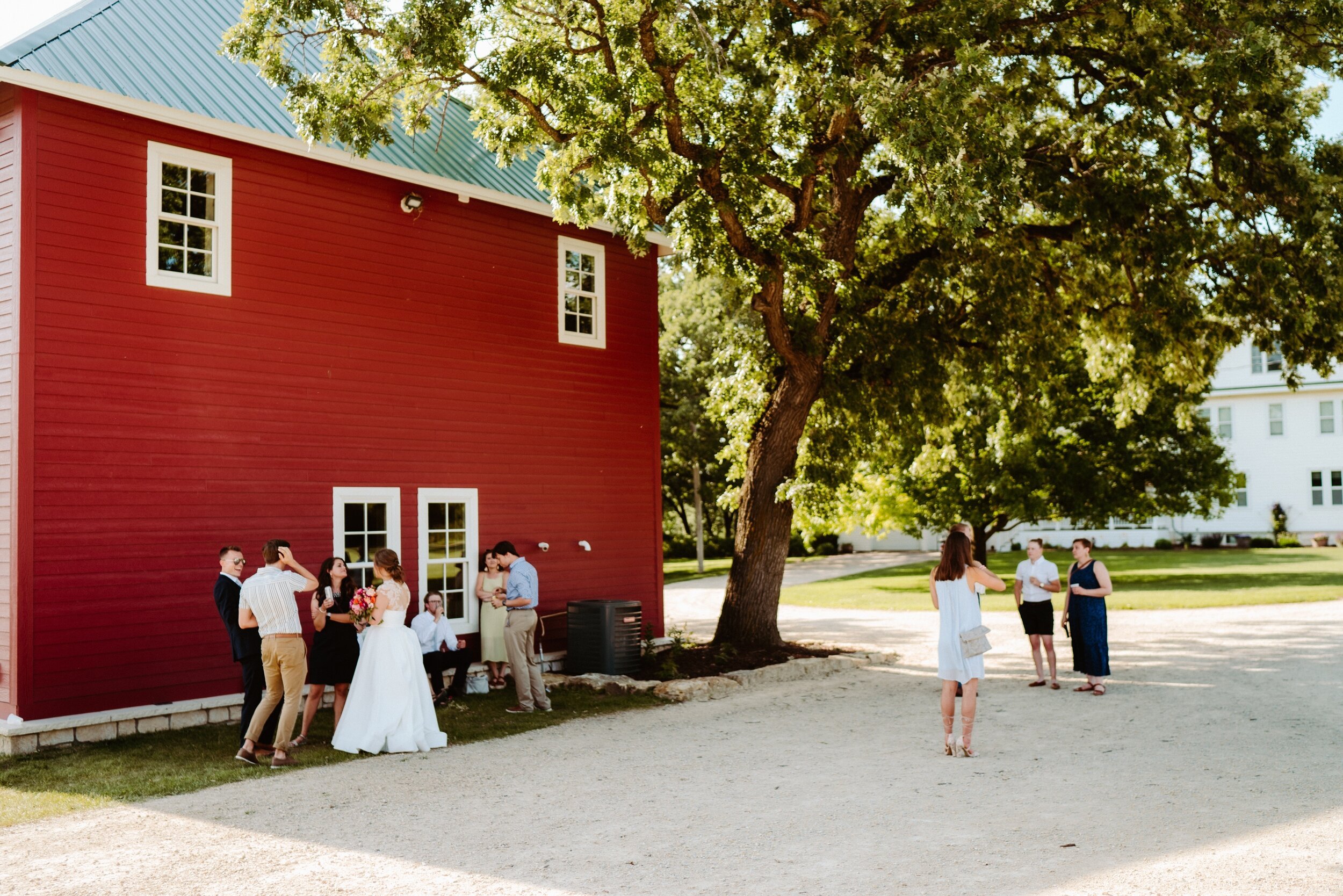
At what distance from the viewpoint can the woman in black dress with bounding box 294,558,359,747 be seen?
1002cm

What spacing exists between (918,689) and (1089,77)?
8237mm

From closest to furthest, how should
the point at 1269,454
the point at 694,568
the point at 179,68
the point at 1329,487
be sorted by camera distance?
the point at 179,68 < the point at 694,568 < the point at 1329,487 < the point at 1269,454

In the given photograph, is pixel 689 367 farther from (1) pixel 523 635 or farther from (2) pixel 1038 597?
(1) pixel 523 635

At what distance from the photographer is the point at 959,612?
9055 mm

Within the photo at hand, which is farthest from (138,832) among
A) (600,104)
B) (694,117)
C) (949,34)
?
(949,34)

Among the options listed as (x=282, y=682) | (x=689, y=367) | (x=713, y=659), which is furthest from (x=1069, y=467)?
(x=282, y=682)

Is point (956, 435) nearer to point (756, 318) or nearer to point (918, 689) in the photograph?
point (756, 318)

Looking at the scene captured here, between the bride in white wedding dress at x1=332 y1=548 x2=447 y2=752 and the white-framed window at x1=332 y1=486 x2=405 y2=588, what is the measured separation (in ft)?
8.32

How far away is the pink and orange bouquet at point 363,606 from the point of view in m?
9.85

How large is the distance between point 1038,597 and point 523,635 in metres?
5.91

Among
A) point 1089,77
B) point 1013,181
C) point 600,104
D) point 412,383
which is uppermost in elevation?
point 1089,77

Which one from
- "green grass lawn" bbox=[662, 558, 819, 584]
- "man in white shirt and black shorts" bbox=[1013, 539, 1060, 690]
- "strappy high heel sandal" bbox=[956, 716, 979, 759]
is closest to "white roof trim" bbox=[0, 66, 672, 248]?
"man in white shirt and black shorts" bbox=[1013, 539, 1060, 690]

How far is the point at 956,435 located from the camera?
27.3 metres

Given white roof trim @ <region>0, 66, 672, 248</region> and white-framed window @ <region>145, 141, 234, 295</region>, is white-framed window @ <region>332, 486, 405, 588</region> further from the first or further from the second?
white roof trim @ <region>0, 66, 672, 248</region>
